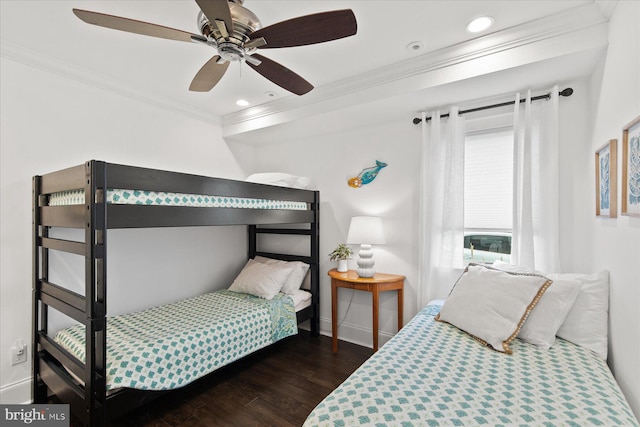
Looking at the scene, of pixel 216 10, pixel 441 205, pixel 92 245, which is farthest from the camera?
pixel 441 205

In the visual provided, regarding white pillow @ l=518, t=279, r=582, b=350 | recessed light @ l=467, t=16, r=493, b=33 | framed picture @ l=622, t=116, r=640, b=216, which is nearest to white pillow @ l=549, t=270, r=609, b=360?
white pillow @ l=518, t=279, r=582, b=350

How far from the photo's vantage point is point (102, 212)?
1607mm

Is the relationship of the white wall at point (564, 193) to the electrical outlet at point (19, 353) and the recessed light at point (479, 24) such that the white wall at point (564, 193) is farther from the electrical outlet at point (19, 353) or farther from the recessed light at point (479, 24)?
the electrical outlet at point (19, 353)

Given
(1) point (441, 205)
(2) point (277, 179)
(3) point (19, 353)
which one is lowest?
(3) point (19, 353)

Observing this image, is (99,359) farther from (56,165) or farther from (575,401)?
(575,401)

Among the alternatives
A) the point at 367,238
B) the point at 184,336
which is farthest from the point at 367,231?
the point at 184,336

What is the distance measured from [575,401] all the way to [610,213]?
3.11 feet

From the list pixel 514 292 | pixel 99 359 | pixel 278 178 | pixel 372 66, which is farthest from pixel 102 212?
pixel 514 292

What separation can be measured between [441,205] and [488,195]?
0.36 m

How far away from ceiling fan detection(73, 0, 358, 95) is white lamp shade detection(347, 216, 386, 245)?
1.66 meters

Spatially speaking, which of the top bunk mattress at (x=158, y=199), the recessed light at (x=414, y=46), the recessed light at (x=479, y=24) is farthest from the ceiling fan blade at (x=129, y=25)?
the recessed light at (x=479, y=24)

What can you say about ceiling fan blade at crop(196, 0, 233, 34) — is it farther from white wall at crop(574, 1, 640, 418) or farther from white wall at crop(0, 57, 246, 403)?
white wall at crop(0, 57, 246, 403)

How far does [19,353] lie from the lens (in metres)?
2.11

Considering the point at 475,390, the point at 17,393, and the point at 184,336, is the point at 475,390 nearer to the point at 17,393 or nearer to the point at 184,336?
the point at 184,336
